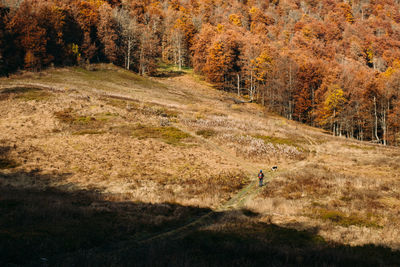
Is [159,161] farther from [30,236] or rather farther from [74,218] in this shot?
[30,236]

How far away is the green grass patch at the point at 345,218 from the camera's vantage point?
11.8 m

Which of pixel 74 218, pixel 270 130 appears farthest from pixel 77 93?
pixel 74 218

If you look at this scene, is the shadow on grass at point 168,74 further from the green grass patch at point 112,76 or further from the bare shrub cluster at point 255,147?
the bare shrub cluster at point 255,147

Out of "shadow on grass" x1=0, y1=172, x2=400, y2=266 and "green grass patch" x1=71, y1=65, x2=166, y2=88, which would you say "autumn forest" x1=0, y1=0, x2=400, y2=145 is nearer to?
"green grass patch" x1=71, y1=65, x2=166, y2=88

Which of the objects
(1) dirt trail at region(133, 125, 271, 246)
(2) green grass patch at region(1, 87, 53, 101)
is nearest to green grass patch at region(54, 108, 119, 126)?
(2) green grass patch at region(1, 87, 53, 101)

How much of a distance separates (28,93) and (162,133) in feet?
97.4

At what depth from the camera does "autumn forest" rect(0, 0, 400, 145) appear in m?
65.1

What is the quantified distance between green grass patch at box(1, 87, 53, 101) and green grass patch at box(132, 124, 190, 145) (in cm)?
2157

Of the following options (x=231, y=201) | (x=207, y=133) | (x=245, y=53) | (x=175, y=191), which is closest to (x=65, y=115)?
(x=207, y=133)

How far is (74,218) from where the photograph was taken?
1099 cm

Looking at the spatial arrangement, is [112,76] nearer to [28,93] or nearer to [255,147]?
[28,93]

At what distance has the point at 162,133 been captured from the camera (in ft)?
122

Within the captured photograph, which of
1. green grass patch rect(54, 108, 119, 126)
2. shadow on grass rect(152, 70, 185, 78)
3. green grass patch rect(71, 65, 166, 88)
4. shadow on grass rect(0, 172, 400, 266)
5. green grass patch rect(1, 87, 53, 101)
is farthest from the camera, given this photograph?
shadow on grass rect(152, 70, 185, 78)

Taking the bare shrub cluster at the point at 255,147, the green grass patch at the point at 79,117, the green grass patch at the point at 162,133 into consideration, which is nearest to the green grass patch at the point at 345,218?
the bare shrub cluster at the point at 255,147
